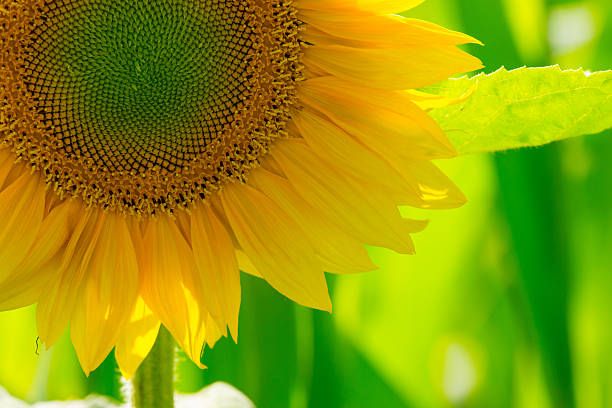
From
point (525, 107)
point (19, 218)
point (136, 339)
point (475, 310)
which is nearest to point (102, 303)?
point (136, 339)

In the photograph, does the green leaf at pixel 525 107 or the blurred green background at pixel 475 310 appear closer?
the green leaf at pixel 525 107

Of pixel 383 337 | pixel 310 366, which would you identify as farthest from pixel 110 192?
pixel 383 337

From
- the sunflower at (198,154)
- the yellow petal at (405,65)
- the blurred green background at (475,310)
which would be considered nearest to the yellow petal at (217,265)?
the sunflower at (198,154)

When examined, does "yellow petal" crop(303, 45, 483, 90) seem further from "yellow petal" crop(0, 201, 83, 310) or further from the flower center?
"yellow petal" crop(0, 201, 83, 310)

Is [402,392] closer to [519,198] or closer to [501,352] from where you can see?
[501,352]

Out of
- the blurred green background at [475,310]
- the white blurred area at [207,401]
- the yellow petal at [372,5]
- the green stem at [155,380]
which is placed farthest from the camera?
the blurred green background at [475,310]

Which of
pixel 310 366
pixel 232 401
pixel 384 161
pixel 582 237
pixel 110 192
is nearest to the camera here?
pixel 384 161

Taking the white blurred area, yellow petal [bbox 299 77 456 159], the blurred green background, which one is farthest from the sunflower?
the blurred green background

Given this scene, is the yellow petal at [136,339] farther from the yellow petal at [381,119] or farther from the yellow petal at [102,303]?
the yellow petal at [381,119]
